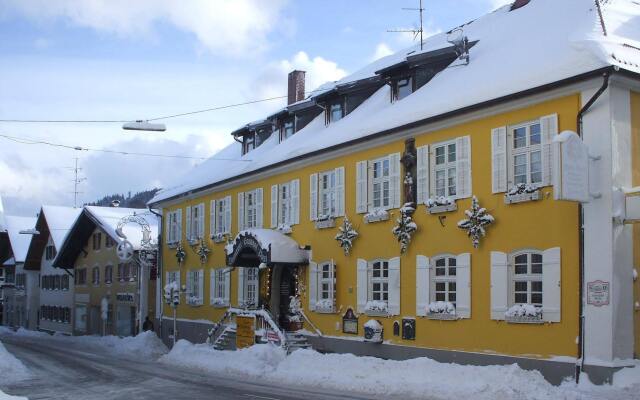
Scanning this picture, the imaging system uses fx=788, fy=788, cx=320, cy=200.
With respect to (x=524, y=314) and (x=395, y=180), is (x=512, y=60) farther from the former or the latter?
(x=524, y=314)

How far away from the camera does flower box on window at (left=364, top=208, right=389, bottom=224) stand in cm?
2275

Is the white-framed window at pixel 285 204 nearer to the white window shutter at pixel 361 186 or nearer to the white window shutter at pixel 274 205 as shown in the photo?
the white window shutter at pixel 274 205

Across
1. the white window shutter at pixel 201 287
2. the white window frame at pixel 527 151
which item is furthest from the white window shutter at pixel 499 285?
the white window shutter at pixel 201 287

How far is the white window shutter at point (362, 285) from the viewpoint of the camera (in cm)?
2362

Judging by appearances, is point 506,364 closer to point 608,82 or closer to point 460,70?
point 608,82

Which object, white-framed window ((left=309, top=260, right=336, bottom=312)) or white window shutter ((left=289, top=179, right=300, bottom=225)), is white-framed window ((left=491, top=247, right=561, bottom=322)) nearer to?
white-framed window ((left=309, top=260, right=336, bottom=312))

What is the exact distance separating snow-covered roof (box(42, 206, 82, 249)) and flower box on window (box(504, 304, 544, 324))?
4430 cm

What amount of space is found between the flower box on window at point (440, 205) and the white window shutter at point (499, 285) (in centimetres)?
187

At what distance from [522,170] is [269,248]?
10.6 m

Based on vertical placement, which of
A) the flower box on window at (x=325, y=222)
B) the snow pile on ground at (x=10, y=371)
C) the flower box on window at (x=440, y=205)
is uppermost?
the flower box on window at (x=440, y=205)

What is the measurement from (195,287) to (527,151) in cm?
2113

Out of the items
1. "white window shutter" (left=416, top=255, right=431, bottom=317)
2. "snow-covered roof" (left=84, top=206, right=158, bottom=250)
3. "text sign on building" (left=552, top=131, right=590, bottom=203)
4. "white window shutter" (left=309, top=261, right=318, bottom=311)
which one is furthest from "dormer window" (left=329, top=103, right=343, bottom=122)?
"snow-covered roof" (left=84, top=206, right=158, bottom=250)

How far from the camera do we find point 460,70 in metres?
22.2

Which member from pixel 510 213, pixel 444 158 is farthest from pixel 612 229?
pixel 444 158
